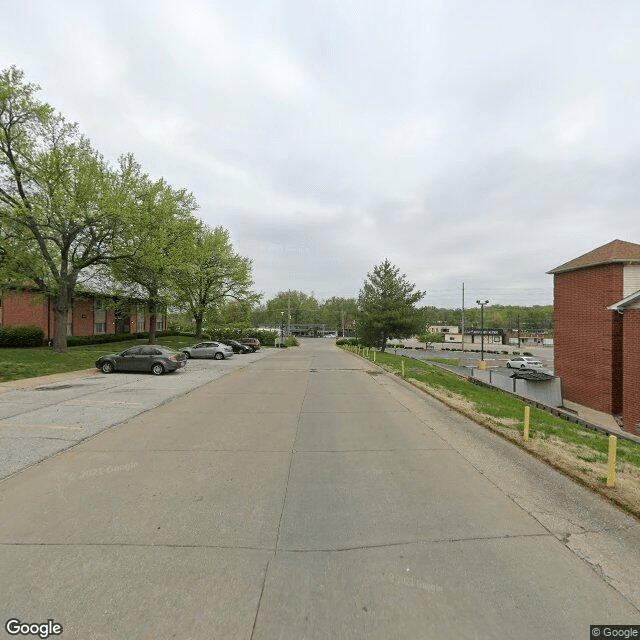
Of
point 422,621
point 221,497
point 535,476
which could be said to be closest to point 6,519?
point 221,497

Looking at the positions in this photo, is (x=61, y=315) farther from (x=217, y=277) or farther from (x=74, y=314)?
(x=217, y=277)

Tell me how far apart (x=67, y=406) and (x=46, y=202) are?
55.0 feet

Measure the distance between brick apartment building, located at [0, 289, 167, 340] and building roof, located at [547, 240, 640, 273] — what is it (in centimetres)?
3330

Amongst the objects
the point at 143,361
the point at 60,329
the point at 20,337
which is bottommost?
the point at 143,361

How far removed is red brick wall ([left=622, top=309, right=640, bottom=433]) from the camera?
51.7ft

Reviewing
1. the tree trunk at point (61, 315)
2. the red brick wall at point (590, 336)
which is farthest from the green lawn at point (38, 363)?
the red brick wall at point (590, 336)

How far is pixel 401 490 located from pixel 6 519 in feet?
15.4

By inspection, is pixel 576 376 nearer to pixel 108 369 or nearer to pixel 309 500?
pixel 309 500

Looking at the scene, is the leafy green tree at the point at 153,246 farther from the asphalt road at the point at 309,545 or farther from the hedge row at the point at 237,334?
the asphalt road at the point at 309,545

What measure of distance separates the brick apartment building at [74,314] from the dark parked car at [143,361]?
9.62 metres

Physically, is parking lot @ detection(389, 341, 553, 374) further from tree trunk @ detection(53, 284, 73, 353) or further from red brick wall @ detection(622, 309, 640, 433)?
tree trunk @ detection(53, 284, 73, 353)

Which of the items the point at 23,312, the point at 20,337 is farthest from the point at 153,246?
the point at 23,312

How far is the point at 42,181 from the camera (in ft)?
69.9

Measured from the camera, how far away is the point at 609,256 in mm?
19906
